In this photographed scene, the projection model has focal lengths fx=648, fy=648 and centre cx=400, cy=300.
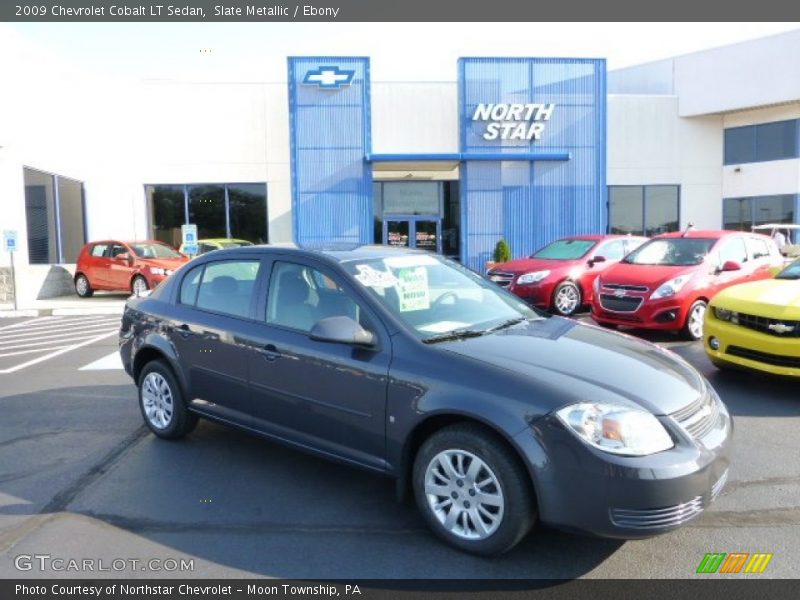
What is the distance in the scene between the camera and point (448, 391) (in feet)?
10.8

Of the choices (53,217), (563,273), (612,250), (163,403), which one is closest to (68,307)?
(53,217)

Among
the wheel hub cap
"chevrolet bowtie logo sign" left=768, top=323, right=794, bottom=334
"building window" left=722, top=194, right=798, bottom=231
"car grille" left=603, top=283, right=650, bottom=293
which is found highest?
"building window" left=722, top=194, right=798, bottom=231

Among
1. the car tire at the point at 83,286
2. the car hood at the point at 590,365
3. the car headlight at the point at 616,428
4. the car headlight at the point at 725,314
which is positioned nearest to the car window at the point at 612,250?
the car headlight at the point at 725,314

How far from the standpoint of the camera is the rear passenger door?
441 centimetres

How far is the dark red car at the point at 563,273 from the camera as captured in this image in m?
11.4

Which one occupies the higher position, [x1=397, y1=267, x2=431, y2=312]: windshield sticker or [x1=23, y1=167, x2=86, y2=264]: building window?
[x1=23, y1=167, x2=86, y2=264]: building window

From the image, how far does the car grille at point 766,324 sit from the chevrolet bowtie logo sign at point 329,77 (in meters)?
17.1

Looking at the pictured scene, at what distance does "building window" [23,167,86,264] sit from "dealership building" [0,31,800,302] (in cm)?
7

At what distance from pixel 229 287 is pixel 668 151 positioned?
970 inches

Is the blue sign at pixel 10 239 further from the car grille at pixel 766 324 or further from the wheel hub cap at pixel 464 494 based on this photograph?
the car grille at pixel 766 324

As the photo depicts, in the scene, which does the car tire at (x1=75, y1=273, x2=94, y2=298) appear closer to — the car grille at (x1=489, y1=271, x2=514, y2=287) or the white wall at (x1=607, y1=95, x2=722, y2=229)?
the car grille at (x1=489, y1=271, x2=514, y2=287)

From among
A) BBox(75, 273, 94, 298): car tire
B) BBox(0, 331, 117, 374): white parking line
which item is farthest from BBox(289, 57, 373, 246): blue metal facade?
BBox(0, 331, 117, 374): white parking line

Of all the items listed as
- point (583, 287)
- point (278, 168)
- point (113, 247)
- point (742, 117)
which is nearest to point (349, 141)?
point (278, 168)

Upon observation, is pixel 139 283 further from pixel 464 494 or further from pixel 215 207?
pixel 464 494
